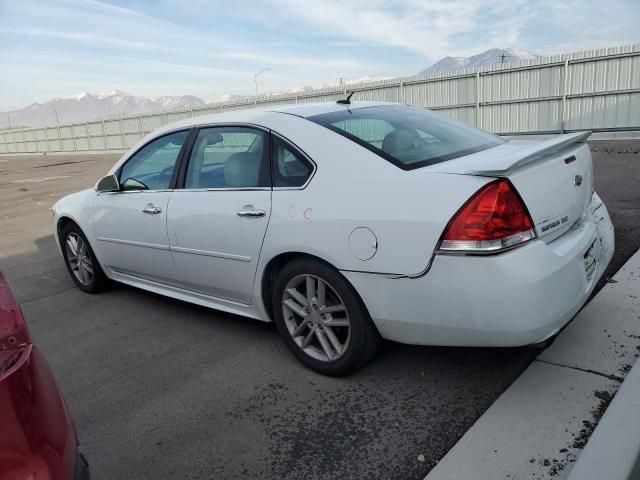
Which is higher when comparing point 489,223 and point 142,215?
point 489,223

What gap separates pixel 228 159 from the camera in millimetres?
3639

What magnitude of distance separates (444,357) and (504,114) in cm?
1759

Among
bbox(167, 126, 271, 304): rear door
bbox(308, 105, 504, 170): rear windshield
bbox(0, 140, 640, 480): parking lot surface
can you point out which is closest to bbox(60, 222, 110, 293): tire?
bbox(0, 140, 640, 480): parking lot surface

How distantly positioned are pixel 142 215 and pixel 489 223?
106 inches

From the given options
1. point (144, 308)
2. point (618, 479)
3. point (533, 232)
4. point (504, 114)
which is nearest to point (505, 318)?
point (533, 232)

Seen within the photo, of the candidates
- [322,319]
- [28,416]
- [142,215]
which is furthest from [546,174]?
[142,215]

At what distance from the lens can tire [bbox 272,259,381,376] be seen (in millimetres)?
2881

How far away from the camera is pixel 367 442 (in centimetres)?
251

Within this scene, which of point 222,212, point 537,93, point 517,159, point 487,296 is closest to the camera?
point 487,296

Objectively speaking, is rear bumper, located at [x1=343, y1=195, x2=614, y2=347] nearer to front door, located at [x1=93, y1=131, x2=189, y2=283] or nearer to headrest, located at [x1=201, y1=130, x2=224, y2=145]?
headrest, located at [x1=201, y1=130, x2=224, y2=145]

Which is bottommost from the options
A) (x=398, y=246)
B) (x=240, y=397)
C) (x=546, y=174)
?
(x=240, y=397)

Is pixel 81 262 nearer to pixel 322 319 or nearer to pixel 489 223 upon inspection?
pixel 322 319

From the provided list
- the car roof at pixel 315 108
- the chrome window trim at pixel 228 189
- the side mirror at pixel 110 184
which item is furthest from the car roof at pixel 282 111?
the side mirror at pixel 110 184

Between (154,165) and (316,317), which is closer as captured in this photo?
(316,317)
